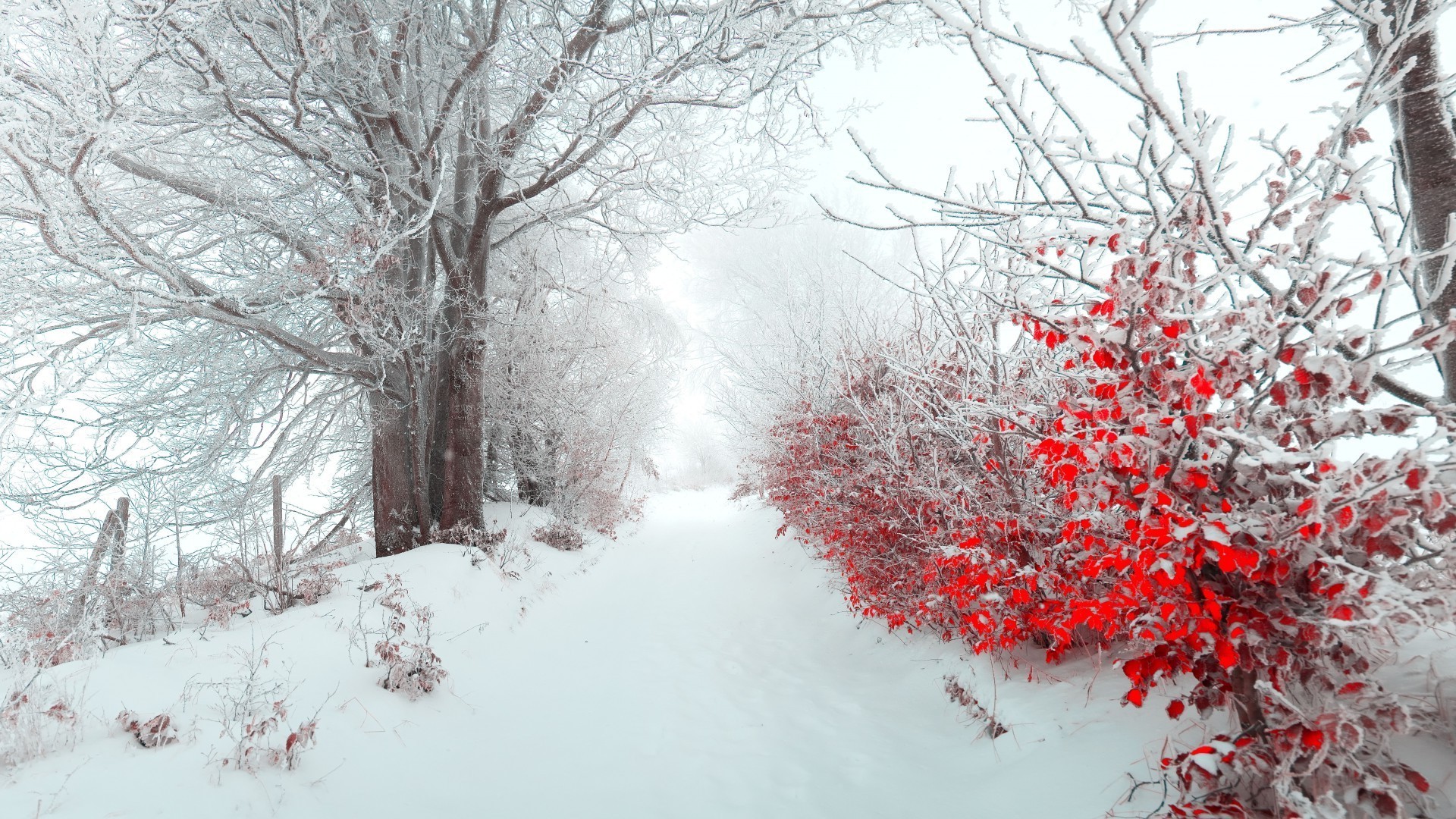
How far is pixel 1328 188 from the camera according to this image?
175 cm

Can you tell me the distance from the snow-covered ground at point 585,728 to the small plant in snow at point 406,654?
8 centimetres

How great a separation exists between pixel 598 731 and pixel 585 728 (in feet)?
0.34

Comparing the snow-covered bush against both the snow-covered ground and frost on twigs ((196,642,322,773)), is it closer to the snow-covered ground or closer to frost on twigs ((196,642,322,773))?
the snow-covered ground

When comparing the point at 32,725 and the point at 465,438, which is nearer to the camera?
the point at 32,725

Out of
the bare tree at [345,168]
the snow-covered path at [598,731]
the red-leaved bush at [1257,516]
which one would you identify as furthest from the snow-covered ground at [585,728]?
the bare tree at [345,168]

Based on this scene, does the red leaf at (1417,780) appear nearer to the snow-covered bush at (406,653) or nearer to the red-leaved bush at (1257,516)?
the red-leaved bush at (1257,516)

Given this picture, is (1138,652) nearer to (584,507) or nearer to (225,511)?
(225,511)

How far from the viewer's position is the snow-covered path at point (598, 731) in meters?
2.53

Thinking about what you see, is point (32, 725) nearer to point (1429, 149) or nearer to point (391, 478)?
point (391, 478)

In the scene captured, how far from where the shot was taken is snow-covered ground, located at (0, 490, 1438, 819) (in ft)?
8.26

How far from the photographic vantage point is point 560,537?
27.7 feet

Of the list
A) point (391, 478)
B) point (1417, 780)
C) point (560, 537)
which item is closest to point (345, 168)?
point (391, 478)

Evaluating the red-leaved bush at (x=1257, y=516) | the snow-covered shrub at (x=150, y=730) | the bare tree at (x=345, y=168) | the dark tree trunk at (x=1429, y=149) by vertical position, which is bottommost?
the snow-covered shrub at (x=150, y=730)

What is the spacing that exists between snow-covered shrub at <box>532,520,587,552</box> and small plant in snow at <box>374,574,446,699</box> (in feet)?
12.0
